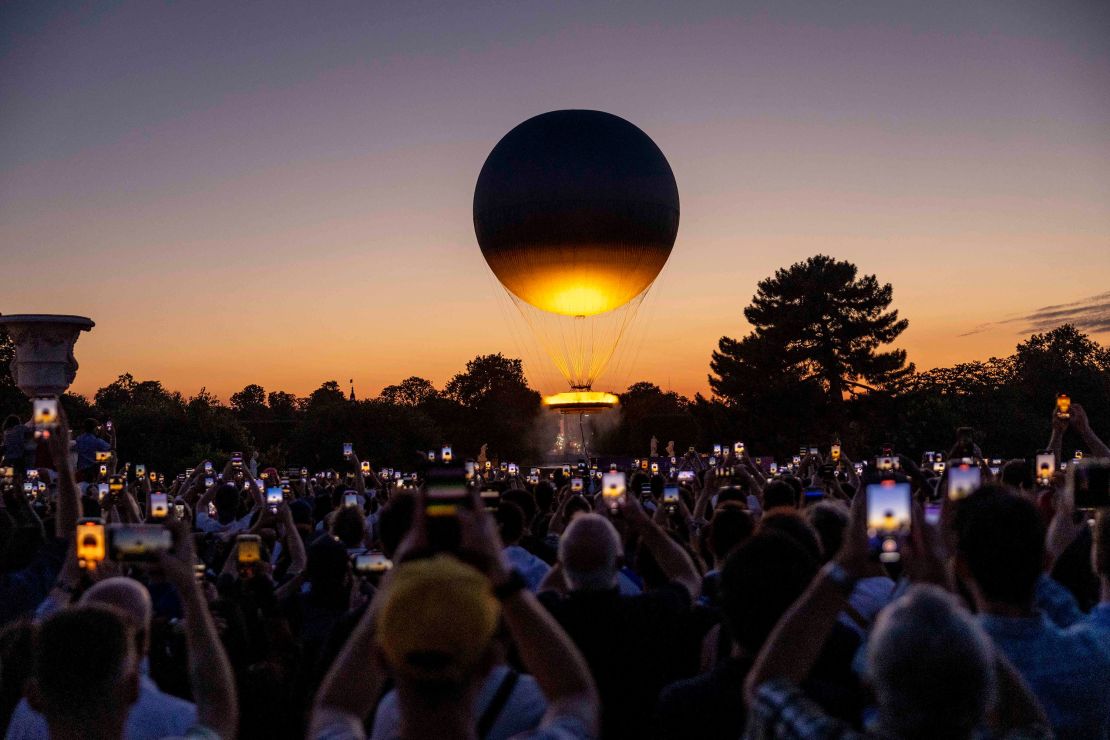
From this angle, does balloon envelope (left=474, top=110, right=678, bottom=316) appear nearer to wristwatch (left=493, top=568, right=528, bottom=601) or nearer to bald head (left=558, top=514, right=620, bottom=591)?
bald head (left=558, top=514, right=620, bottom=591)

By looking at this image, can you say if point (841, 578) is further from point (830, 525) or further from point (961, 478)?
point (961, 478)

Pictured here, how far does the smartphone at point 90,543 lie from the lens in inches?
190

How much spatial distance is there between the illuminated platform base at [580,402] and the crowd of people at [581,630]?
28.5m

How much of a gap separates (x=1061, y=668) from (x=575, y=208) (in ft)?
96.2

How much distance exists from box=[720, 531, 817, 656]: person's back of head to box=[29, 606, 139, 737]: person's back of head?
1.91 meters

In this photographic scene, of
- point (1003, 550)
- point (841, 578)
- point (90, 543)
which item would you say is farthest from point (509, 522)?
point (841, 578)

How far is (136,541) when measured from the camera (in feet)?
12.5

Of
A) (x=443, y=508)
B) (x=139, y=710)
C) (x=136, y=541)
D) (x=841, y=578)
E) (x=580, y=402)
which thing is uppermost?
(x=580, y=402)

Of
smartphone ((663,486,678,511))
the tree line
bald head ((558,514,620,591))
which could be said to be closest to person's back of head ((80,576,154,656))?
bald head ((558,514,620,591))

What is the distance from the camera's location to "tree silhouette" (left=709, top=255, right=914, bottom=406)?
73000 mm

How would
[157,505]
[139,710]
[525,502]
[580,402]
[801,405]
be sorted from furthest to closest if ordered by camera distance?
[801,405] < [580,402] < [525,502] < [157,505] < [139,710]

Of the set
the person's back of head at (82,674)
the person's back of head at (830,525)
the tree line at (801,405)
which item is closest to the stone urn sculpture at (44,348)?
the person's back of head at (830,525)

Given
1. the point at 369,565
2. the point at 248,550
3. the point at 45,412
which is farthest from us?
→ the point at 45,412

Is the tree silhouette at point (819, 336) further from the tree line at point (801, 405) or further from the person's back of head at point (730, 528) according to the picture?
the person's back of head at point (730, 528)
